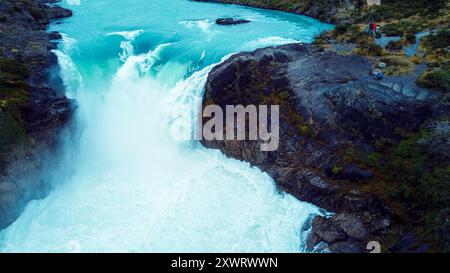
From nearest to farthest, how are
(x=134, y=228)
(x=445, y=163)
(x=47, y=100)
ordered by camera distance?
(x=445, y=163), (x=134, y=228), (x=47, y=100)

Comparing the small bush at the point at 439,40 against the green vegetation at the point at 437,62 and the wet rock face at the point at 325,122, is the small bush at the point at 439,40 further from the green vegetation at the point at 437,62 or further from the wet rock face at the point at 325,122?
the wet rock face at the point at 325,122

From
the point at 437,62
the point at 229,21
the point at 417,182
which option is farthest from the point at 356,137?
the point at 229,21

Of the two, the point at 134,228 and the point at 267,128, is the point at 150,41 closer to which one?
the point at 267,128

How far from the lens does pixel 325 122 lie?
2347 cm

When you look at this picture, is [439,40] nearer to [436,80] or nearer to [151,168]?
[436,80]

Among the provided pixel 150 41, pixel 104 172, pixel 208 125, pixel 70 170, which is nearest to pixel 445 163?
pixel 208 125

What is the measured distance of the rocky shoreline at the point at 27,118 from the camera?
22.8 metres

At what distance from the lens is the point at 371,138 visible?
22250 mm

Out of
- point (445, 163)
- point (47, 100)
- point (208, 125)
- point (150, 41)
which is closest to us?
point (445, 163)

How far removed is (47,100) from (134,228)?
11.3m

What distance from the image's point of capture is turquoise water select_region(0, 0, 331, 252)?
21.0 m

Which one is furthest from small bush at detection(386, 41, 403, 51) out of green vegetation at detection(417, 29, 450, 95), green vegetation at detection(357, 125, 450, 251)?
green vegetation at detection(357, 125, 450, 251)

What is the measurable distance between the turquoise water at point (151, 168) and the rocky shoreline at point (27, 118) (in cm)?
102

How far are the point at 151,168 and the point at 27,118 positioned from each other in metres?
8.46
